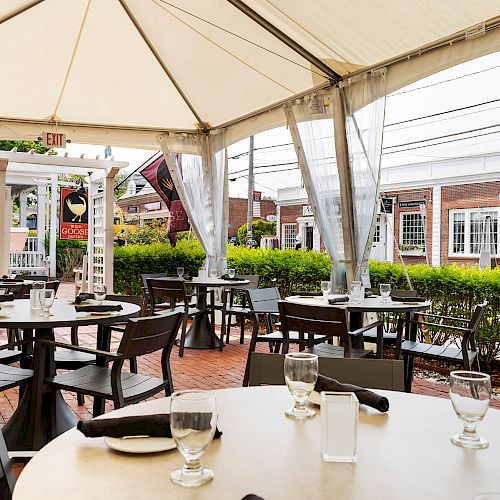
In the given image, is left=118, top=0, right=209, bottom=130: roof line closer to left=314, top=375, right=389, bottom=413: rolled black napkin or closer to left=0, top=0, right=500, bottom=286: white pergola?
left=0, top=0, right=500, bottom=286: white pergola

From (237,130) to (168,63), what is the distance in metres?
1.62

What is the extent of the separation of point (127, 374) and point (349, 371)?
1796mm

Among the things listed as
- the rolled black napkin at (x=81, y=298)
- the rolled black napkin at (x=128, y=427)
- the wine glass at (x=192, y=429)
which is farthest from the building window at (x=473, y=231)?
the wine glass at (x=192, y=429)

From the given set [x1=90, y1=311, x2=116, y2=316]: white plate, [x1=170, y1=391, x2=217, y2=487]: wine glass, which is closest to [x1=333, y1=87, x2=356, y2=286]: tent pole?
[x1=90, y1=311, x2=116, y2=316]: white plate

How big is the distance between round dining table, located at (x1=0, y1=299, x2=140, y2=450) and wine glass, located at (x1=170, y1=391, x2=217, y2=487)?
7.46ft

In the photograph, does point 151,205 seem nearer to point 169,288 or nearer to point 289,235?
point 289,235

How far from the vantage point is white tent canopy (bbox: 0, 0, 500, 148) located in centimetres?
458

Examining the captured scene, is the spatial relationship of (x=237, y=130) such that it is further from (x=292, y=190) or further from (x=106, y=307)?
(x=292, y=190)

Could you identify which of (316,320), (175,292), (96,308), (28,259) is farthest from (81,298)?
(28,259)

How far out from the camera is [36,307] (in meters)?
3.59

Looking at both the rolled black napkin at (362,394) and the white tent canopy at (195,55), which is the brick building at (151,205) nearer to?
the white tent canopy at (195,55)

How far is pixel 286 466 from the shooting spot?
1.23 meters

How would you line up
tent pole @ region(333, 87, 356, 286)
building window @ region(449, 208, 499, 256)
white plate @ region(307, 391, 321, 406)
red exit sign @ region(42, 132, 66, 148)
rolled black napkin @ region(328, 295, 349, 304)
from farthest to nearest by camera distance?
building window @ region(449, 208, 499, 256), red exit sign @ region(42, 132, 66, 148), tent pole @ region(333, 87, 356, 286), rolled black napkin @ region(328, 295, 349, 304), white plate @ region(307, 391, 321, 406)

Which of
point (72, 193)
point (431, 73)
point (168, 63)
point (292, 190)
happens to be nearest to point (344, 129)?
point (431, 73)
